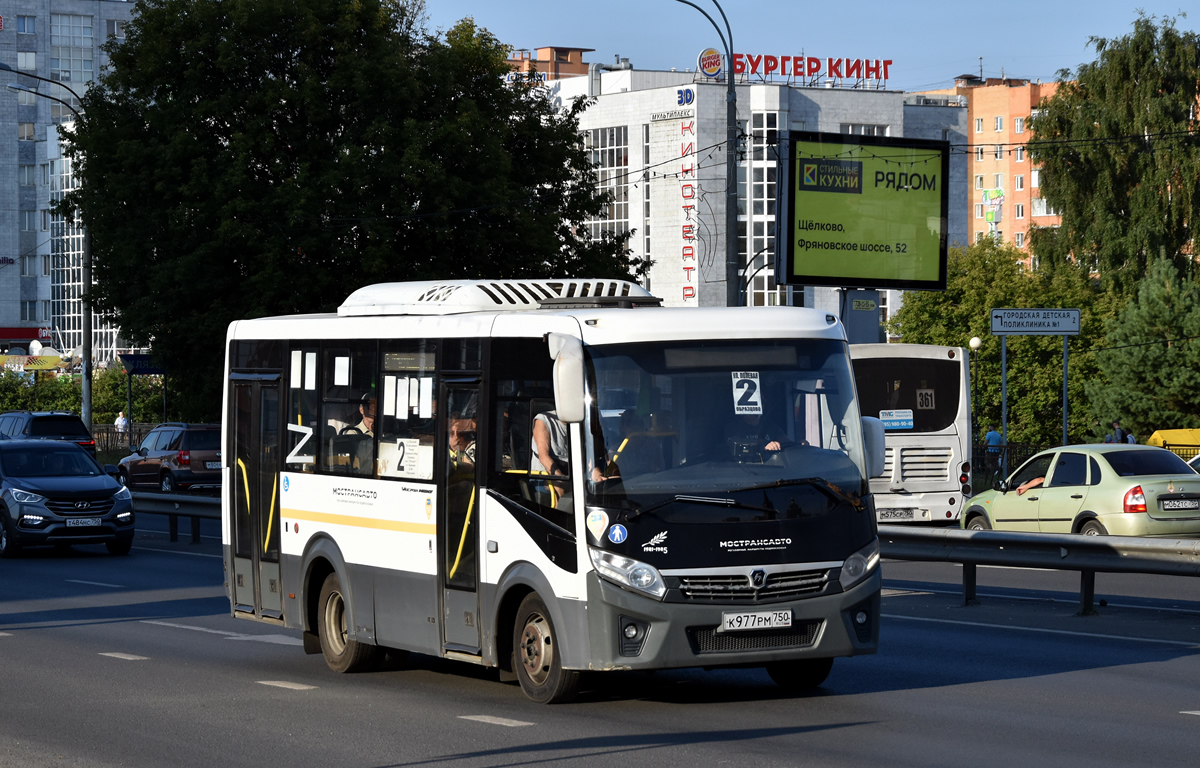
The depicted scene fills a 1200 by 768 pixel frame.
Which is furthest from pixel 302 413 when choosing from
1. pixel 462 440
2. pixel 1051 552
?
pixel 1051 552

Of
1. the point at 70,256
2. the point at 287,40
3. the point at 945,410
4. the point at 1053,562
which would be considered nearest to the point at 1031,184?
the point at 70,256

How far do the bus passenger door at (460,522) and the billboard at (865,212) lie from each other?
2147 cm

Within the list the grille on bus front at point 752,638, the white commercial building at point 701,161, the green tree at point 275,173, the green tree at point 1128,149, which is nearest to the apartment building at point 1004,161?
the white commercial building at point 701,161

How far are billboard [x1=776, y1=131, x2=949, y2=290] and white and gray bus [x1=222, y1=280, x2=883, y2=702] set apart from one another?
67.6ft

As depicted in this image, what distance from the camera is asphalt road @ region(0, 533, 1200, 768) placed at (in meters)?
8.77

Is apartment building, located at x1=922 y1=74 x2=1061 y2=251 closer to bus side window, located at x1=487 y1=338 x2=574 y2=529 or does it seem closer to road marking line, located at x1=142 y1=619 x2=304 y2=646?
road marking line, located at x1=142 y1=619 x2=304 y2=646

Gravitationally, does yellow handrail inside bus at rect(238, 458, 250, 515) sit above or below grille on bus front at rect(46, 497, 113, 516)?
above

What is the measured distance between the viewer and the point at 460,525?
10.9 meters

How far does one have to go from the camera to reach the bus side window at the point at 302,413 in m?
12.6

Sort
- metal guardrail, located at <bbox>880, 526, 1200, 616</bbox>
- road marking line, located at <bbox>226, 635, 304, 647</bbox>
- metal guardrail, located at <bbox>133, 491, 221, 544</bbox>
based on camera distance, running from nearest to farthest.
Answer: road marking line, located at <bbox>226, 635, 304, 647</bbox> → metal guardrail, located at <bbox>880, 526, 1200, 616</bbox> → metal guardrail, located at <bbox>133, 491, 221, 544</bbox>

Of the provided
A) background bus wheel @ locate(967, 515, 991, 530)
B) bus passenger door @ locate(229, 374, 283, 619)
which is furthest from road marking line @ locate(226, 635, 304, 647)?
background bus wheel @ locate(967, 515, 991, 530)

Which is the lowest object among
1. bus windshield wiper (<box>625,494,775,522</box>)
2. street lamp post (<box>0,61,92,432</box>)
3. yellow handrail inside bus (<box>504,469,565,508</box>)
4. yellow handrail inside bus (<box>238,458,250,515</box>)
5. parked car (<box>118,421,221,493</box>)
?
parked car (<box>118,421,221,493</box>)

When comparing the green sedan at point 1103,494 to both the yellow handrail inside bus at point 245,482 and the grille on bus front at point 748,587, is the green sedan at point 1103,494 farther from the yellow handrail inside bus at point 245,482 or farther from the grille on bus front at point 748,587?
the grille on bus front at point 748,587

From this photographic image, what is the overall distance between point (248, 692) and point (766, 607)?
366 centimetres
